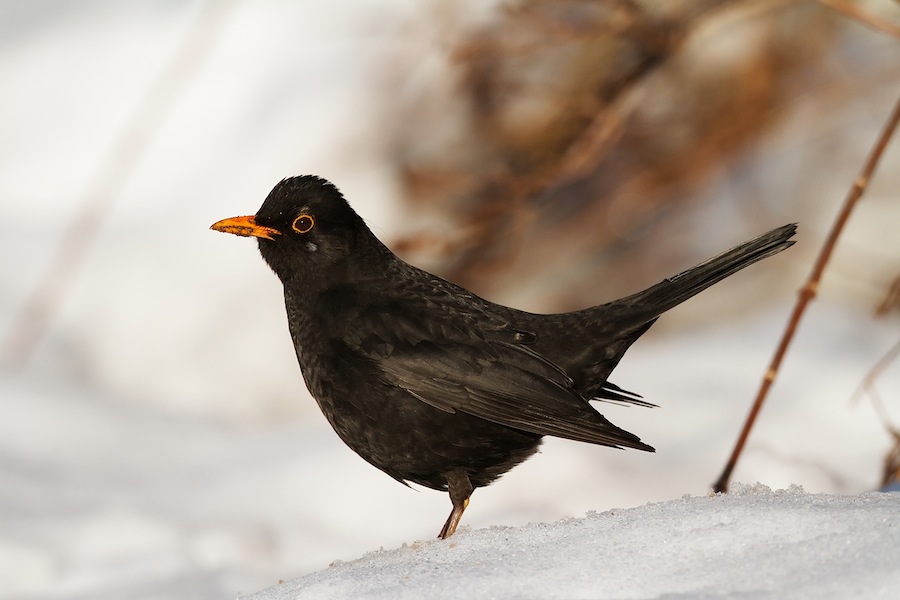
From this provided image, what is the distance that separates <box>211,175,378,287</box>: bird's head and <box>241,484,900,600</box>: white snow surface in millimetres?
1036

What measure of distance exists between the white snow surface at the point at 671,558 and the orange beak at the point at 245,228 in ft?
3.79

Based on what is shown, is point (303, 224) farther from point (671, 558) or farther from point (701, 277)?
point (671, 558)

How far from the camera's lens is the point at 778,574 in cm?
222

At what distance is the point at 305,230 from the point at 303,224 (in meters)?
0.02

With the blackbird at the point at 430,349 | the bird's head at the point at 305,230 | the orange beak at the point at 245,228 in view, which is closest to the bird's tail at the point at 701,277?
the blackbird at the point at 430,349

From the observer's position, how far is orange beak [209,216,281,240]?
3303mm

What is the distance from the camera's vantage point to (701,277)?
10.7 feet

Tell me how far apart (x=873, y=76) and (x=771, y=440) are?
2532 millimetres

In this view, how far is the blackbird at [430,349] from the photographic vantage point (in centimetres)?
312

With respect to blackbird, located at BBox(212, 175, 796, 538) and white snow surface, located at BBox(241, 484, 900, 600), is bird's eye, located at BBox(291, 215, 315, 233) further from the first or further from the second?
white snow surface, located at BBox(241, 484, 900, 600)

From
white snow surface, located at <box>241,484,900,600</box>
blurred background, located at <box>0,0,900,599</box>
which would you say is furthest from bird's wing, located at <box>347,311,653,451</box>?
blurred background, located at <box>0,0,900,599</box>

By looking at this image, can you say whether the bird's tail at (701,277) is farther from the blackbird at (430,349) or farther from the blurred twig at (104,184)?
the blurred twig at (104,184)

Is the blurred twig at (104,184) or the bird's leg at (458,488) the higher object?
the blurred twig at (104,184)

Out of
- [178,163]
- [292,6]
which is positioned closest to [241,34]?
[292,6]
